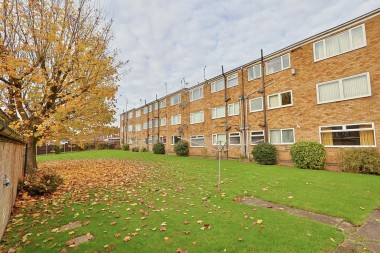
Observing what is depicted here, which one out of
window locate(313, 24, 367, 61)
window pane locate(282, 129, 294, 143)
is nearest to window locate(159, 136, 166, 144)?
window pane locate(282, 129, 294, 143)

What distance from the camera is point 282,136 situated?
55.1ft

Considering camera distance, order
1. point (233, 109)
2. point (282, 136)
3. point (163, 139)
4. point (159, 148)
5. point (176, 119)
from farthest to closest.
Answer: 1. point (163, 139)
2. point (159, 148)
3. point (176, 119)
4. point (233, 109)
5. point (282, 136)

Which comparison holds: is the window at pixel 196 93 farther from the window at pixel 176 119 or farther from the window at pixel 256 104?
the window at pixel 256 104

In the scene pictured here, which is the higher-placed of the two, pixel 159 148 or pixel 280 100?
pixel 280 100

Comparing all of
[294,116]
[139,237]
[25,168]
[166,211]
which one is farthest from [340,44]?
[25,168]

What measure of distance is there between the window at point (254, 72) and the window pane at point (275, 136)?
509 centimetres

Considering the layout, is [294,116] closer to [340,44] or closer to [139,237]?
[340,44]

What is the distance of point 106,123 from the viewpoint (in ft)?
43.7

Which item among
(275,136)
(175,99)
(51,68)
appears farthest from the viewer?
(175,99)

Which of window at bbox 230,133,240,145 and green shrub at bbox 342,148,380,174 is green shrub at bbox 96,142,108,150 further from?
green shrub at bbox 342,148,380,174

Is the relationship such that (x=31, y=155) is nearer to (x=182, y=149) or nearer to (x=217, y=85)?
(x=182, y=149)

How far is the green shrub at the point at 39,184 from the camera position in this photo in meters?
8.01

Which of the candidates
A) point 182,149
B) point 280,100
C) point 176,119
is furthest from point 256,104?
point 176,119

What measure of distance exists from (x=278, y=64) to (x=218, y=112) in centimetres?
799
